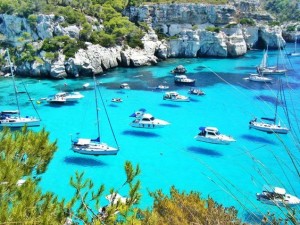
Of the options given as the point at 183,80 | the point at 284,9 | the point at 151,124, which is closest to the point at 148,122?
the point at 151,124

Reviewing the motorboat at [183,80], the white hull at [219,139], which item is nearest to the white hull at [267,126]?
the white hull at [219,139]

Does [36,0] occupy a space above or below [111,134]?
above

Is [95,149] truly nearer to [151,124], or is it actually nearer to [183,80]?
[151,124]

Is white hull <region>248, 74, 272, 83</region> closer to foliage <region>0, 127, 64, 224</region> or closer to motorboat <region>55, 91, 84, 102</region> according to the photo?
motorboat <region>55, 91, 84, 102</region>

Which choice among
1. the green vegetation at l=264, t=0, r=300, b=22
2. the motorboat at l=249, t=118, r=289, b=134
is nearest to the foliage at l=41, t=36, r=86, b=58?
the motorboat at l=249, t=118, r=289, b=134

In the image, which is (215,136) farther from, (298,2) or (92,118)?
(298,2)

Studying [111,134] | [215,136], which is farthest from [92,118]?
[215,136]
